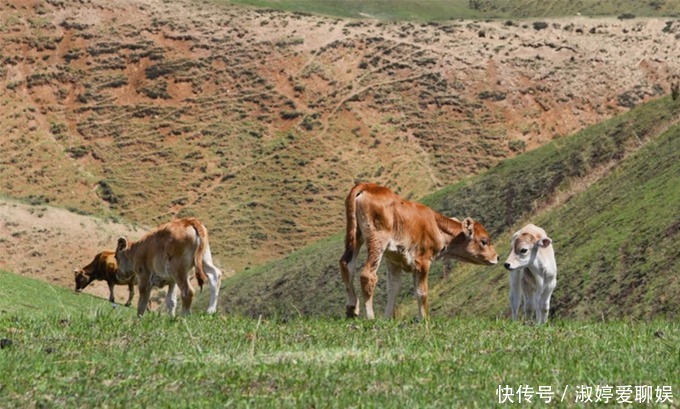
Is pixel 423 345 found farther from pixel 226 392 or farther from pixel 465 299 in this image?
pixel 465 299

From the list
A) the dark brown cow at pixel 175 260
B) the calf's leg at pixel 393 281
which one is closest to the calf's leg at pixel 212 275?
the dark brown cow at pixel 175 260

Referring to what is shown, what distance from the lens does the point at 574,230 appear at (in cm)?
3114

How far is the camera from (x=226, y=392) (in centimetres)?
821

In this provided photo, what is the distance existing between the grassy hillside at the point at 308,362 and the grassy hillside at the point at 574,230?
36.8 feet

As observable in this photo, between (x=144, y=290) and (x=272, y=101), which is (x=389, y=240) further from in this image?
(x=272, y=101)

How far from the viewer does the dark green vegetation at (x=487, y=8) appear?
12774cm

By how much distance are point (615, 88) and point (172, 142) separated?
111 feet

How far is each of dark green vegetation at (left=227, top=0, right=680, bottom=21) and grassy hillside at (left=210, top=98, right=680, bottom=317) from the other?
7618cm

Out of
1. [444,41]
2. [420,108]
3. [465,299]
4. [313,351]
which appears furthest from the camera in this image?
[444,41]

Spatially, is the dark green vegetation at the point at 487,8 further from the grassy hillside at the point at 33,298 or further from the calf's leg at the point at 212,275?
the calf's leg at the point at 212,275

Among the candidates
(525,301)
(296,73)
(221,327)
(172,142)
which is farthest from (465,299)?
(296,73)

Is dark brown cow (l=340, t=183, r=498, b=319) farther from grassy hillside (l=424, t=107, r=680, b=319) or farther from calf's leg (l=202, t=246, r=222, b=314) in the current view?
grassy hillside (l=424, t=107, r=680, b=319)

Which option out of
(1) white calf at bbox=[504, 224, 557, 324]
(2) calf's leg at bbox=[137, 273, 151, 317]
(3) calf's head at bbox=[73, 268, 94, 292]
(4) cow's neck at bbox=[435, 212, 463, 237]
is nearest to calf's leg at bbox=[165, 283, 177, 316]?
(2) calf's leg at bbox=[137, 273, 151, 317]

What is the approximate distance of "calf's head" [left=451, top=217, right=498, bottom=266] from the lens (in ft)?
56.8
